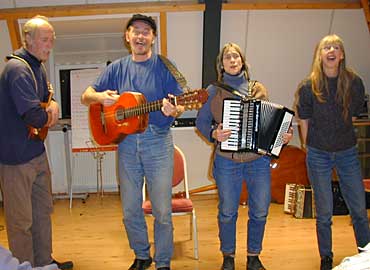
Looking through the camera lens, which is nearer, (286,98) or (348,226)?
(348,226)

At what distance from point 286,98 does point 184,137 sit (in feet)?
4.07

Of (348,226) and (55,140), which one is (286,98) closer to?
(348,226)

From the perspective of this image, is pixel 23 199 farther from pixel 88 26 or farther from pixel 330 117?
pixel 88 26

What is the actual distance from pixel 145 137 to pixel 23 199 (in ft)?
2.60

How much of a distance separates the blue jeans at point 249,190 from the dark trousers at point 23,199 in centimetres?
109

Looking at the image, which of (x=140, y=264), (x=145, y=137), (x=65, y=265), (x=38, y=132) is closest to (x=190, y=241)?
(x=140, y=264)

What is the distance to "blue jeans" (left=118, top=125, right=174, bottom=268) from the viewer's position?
106 inches

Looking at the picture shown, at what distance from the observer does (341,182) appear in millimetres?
2738

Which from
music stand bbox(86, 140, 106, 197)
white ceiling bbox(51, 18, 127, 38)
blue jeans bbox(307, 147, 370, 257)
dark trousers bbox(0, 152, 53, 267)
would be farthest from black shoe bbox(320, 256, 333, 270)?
white ceiling bbox(51, 18, 127, 38)

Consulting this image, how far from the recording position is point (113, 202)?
4.84 metres

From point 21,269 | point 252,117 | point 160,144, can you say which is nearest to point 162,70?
point 160,144

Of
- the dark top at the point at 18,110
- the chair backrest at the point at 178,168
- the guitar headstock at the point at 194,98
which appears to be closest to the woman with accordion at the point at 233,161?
the guitar headstock at the point at 194,98

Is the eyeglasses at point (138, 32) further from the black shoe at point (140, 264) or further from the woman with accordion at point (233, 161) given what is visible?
the black shoe at point (140, 264)

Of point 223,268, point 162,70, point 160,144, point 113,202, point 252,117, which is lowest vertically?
point 113,202
